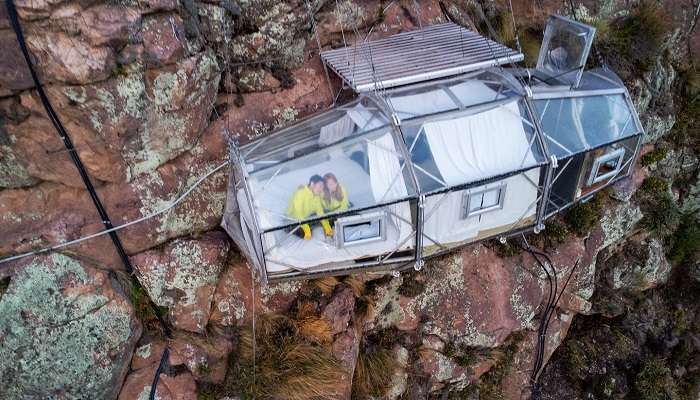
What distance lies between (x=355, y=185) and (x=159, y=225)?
2.36 m

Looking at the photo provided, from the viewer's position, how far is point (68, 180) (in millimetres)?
5371

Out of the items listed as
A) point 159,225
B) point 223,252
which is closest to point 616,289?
point 223,252

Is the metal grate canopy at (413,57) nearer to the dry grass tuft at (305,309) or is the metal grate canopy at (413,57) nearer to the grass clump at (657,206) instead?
the dry grass tuft at (305,309)

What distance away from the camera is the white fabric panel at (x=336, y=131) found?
571cm

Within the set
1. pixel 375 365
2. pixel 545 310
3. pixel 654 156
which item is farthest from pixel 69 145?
pixel 654 156

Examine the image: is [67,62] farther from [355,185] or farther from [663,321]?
[663,321]

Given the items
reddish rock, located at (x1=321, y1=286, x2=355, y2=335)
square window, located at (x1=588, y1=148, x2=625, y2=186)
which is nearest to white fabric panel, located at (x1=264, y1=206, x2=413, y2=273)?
reddish rock, located at (x1=321, y1=286, x2=355, y2=335)

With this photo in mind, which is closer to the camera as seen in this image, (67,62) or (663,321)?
(67,62)

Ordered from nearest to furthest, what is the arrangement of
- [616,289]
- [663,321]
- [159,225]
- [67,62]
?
[67,62], [159,225], [616,289], [663,321]

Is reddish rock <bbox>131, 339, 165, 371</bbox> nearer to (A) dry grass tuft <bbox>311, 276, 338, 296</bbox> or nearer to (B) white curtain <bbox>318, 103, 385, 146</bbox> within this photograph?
(A) dry grass tuft <bbox>311, 276, 338, 296</bbox>

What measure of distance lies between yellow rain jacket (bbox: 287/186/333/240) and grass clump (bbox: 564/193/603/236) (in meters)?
4.49

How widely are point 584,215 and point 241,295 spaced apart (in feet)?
17.5

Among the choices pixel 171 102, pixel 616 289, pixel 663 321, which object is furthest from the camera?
pixel 663 321

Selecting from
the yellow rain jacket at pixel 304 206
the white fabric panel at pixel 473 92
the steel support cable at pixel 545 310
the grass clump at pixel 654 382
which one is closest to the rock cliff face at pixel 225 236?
the steel support cable at pixel 545 310
